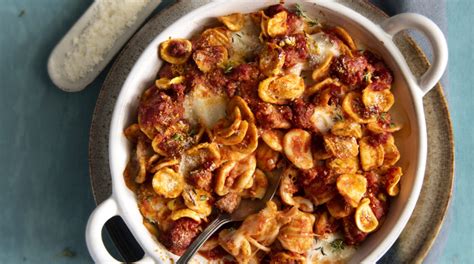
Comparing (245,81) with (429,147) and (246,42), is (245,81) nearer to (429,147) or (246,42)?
(246,42)

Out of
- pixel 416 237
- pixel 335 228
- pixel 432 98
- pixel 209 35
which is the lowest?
pixel 416 237

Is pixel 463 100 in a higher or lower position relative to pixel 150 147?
lower

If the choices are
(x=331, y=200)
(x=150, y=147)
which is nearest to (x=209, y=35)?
(x=150, y=147)

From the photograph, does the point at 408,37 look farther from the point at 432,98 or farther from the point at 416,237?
the point at 416,237

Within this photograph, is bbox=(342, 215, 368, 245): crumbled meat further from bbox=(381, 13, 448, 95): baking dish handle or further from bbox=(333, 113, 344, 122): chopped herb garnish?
bbox=(381, 13, 448, 95): baking dish handle

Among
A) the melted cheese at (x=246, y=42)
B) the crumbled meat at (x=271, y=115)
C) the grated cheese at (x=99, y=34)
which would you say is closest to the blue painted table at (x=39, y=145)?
the grated cheese at (x=99, y=34)

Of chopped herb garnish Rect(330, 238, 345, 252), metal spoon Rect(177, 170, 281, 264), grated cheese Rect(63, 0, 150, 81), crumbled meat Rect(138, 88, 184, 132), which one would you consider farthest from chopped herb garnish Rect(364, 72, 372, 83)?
grated cheese Rect(63, 0, 150, 81)

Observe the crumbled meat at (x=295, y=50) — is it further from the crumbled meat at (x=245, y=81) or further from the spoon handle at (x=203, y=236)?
the spoon handle at (x=203, y=236)

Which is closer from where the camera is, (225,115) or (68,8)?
(225,115)
